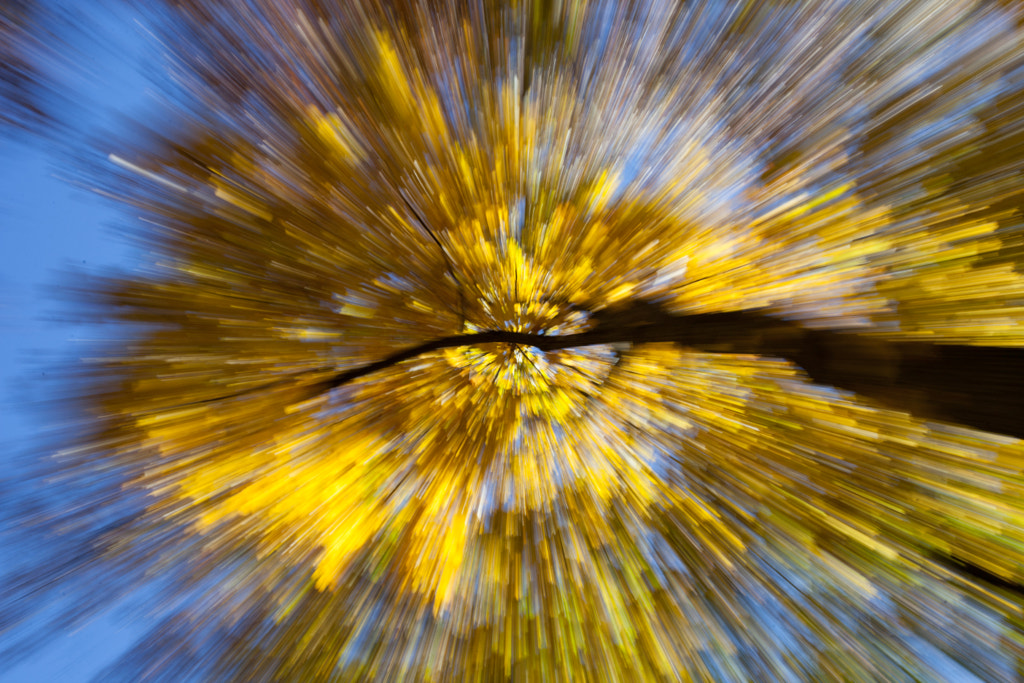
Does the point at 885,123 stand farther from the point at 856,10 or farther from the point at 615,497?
the point at 615,497

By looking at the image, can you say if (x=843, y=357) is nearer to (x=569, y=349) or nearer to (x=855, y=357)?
(x=855, y=357)

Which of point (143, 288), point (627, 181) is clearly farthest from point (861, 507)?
point (143, 288)

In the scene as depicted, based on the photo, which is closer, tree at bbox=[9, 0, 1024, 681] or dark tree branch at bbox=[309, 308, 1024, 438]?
dark tree branch at bbox=[309, 308, 1024, 438]

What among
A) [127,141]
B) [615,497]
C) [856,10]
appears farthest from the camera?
[615,497]

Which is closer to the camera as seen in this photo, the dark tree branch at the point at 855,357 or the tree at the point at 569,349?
the dark tree branch at the point at 855,357

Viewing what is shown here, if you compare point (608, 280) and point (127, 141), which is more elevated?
point (127, 141)

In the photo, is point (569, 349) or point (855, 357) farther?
point (569, 349)

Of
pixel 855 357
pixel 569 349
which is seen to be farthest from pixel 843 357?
pixel 569 349

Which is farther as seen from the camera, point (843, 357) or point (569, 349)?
point (569, 349)
